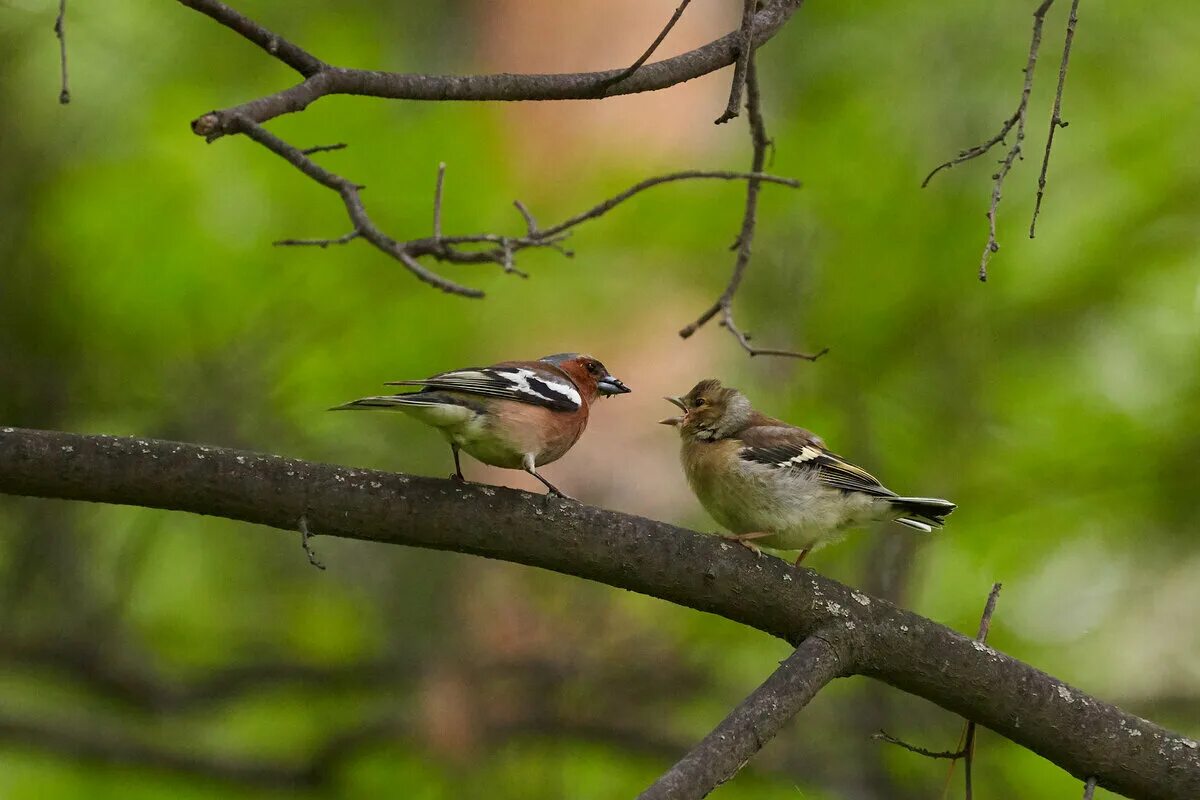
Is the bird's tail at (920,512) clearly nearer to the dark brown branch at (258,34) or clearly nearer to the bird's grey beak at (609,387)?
the bird's grey beak at (609,387)

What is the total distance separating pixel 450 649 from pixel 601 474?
156cm

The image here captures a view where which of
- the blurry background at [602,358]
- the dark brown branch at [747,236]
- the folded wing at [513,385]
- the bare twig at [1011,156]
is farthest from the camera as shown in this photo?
the blurry background at [602,358]

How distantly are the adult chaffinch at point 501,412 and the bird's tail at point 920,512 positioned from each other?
144 cm

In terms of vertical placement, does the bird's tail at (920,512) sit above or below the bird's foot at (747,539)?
above

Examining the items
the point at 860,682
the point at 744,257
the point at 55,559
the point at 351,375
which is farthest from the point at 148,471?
the point at 860,682

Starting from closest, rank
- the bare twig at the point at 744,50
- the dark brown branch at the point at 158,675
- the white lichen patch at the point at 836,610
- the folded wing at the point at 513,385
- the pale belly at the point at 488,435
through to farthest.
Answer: the bare twig at the point at 744,50 < the white lichen patch at the point at 836,610 < the pale belly at the point at 488,435 < the folded wing at the point at 513,385 < the dark brown branch at the point at 158,675

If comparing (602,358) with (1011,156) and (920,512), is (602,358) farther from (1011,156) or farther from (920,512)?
(1011,156)

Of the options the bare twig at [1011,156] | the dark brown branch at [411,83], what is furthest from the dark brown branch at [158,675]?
the bare twig at [1011,156]

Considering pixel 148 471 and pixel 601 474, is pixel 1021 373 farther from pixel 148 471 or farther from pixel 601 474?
pixel 148 471

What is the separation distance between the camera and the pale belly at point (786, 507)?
5223mm

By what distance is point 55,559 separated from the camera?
7773 millimetres

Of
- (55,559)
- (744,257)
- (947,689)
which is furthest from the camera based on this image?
(55,559)

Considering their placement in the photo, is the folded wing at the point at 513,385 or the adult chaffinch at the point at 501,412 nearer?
the adult chaffinch at the point at 501,412

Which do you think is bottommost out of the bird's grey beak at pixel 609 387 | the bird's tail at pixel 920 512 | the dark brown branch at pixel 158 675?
the dark brown branch at pixel 158 675
